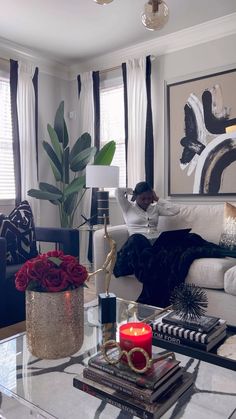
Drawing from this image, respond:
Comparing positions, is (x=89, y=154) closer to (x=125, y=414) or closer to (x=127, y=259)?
(x=127, y=259)

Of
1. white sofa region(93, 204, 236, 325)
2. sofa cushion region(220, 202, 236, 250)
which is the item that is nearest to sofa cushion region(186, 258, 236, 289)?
white sofa region(93, 204, 236, 325)

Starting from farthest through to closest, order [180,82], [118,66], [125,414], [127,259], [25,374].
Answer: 1. [118,66]
2. [180,82]
3. [127,259]
4. [25,374]
5. [125,414]

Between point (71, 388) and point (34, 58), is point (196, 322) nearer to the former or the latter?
point (71, 388)

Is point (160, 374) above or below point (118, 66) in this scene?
below

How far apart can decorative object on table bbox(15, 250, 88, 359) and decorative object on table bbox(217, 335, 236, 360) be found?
53cm

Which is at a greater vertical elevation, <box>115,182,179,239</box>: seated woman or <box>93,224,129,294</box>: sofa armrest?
<box>115,182,179,239</box>: seated woman

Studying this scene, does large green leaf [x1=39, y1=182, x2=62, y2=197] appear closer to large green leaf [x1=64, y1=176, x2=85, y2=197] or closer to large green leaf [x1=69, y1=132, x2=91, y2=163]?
large green leaf [x1=64, y1=176, x2=85, y2=197]

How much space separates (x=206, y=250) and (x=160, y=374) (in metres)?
1.57

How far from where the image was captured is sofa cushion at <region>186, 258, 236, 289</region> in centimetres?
224

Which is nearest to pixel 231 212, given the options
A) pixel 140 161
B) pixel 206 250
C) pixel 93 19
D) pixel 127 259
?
pixel 206 250

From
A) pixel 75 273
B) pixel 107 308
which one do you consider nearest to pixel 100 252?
pixel 107 308

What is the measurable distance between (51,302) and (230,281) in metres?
1.32

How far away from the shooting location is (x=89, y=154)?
3.75 metres

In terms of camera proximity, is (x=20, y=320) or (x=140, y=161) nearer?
(x=20, y=320)
